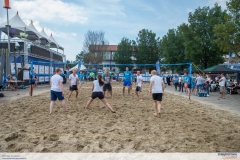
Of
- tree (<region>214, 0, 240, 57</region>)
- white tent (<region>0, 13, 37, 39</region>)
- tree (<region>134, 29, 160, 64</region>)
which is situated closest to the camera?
tree (<region>214, 0, 240, 57</region>)

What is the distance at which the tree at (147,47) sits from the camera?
41.4 meters

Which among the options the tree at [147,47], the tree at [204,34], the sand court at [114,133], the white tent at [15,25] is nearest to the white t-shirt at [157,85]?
the sand court at [114,133]

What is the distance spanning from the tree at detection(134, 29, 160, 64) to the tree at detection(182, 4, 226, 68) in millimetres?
21134

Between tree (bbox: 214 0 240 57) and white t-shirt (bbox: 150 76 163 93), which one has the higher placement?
tree (bbox: 214 0 240 57)

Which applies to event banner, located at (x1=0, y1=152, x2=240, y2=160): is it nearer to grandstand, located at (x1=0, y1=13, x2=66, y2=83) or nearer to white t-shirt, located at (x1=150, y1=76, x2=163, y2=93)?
white t-shirt, located at (x1=150, y1=76, x2=163, y2=93)

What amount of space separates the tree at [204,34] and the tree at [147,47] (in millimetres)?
21134

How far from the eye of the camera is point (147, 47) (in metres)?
41.4

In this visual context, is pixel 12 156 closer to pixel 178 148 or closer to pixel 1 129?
pixel 1 129

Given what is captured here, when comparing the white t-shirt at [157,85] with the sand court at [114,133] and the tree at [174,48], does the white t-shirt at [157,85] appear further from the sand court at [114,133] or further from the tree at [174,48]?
the tree at [174,48]

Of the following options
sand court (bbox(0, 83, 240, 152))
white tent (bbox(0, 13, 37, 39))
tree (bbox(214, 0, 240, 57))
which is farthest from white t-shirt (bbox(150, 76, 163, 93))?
white tent (bbox(0, 13, 37, 39))

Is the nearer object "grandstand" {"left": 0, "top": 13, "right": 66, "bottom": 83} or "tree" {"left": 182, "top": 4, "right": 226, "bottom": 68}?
"grandstand" {"left": 0, "top": 13, "right": 66, "bottom": 83}

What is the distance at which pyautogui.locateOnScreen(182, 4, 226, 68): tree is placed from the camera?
1883 cm

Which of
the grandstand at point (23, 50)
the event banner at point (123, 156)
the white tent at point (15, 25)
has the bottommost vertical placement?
the event banner at point (123, 156)

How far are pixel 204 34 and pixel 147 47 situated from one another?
22.4 metres
